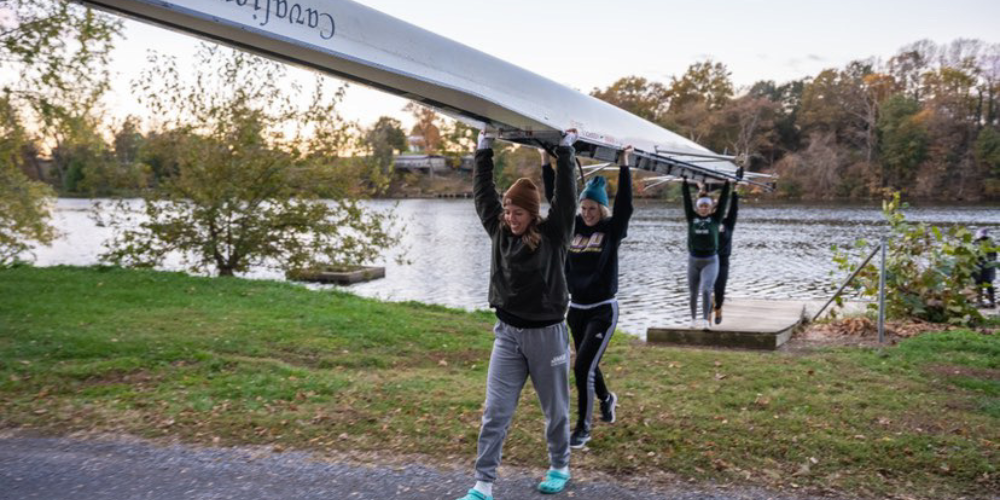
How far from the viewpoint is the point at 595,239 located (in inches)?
225

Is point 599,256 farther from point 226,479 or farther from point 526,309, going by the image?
point 226,479

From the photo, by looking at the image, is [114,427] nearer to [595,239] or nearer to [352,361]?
[352,361]

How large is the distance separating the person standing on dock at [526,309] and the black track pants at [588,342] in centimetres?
90

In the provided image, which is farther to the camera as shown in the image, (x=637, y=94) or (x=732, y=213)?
(x=637, y=94)

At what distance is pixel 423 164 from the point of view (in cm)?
10062

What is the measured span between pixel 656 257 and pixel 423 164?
70.9 metres

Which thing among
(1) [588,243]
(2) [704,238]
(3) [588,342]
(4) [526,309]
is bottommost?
(3) [588,342]

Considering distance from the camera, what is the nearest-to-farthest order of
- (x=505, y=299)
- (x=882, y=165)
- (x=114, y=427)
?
(x=505, y=299), (x=114, y=427), (x=882, y=165)

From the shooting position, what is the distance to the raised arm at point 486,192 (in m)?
5.02

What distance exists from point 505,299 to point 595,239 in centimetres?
135

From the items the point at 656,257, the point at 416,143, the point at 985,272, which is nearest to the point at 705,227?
the point at 985,272

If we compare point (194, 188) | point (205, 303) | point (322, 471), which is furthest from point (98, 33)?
point (322, 471)

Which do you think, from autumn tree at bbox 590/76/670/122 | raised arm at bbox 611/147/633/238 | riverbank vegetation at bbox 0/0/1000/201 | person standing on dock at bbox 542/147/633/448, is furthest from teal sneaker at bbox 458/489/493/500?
autumn tree at bbox 590/76/670/122

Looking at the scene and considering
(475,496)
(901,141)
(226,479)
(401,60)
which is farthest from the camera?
(901,141)
